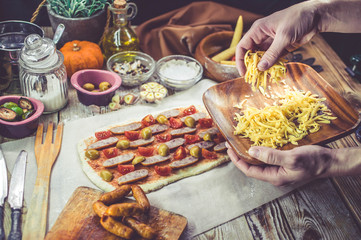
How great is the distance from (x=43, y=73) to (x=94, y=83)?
1.93 ft

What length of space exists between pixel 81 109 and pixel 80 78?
1.01 ft

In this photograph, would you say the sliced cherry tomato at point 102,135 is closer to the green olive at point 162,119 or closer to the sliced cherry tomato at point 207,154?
the green olive at point 162,119

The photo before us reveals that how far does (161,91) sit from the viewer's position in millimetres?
3549

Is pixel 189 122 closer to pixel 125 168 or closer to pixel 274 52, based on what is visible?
pixel 125 168

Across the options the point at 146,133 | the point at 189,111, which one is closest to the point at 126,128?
the point at 146,133

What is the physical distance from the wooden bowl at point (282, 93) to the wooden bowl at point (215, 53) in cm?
39

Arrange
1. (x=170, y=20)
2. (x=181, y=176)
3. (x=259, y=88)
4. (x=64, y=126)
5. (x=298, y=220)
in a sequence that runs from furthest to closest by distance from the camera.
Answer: (x=170, y=20) < (x=259, y=88) < (x=64, y=126) < (x=181, y=176) < (x=298, y=220)

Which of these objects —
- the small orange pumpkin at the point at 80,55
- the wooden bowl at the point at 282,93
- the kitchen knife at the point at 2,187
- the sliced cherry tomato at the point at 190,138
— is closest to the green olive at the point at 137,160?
the sliced cherry tomato at the point at 190,138

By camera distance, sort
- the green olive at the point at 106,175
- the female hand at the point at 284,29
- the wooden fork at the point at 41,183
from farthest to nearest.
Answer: the female hand at the point at 284,29 < the green olive at the point at 106,175 < the wooden fork at the point at 41,183

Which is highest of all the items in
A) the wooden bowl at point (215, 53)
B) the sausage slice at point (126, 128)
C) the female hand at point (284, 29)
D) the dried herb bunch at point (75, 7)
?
the female hand at point (284, 29)

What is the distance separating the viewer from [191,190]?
8.84 ft

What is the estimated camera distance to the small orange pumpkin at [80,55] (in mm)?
3469

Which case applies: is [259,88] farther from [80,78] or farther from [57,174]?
[57,174]

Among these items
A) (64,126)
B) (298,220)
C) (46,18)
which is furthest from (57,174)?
(46,18)
